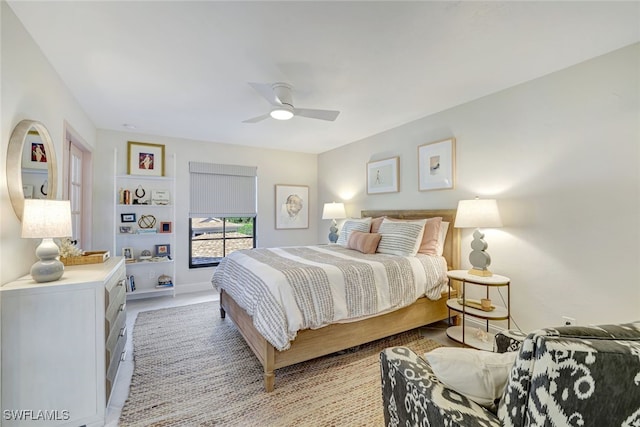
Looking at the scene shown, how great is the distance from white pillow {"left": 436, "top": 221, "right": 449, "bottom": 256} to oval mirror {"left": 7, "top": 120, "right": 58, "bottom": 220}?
3.57 metres

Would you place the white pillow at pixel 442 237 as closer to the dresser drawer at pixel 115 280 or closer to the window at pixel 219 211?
the dresser drawer at pixel 115 280

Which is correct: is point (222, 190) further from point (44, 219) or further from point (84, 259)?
point (44, 219)

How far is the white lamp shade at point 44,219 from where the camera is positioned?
1574 millimetres

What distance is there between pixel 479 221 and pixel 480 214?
0.07 meters

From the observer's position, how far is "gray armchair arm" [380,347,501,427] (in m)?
0.86

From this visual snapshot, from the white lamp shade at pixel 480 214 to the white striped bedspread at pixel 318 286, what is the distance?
1.84 feet

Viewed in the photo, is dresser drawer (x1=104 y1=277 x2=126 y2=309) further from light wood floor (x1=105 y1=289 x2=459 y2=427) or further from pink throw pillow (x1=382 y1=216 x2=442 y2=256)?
pink throw pillow (x1=382 y1=216 x2=442 y2=256)

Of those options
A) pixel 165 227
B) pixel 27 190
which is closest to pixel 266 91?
pixel 27 190

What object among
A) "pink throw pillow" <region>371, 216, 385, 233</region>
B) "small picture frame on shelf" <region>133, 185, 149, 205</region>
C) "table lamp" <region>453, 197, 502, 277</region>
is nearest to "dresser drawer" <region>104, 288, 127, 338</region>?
"small picture frame on shelf" <region>133, 185, 149, 205</region>

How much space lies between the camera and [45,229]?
1.61m

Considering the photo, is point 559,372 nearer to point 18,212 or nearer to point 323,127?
point 18,212

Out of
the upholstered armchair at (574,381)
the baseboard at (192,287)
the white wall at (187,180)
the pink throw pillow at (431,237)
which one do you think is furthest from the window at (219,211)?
the upholstered armchair at (574,381)

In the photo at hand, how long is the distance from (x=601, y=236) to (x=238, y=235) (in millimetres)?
4726

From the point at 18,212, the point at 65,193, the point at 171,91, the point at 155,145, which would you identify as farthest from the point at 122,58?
the point at 155,145
